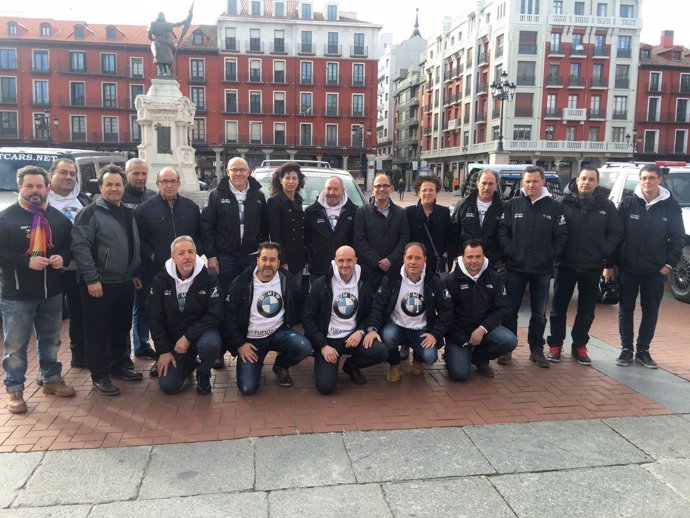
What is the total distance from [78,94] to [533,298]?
5558cm

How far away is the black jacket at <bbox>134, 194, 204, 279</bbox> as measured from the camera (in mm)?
5449

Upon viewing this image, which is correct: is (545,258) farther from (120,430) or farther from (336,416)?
(120,430)

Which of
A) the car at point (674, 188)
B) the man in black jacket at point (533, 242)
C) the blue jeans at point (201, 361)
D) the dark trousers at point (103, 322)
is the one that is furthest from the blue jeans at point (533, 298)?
the car at point (674, 188)

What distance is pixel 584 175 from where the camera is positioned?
18.5 feet

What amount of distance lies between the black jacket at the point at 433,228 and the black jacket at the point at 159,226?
234 cm

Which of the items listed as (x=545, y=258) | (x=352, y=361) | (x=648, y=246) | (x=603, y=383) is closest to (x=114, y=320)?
(x=352, y=361)

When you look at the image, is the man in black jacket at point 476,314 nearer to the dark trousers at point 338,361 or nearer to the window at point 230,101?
the dark trousers at point 338,361

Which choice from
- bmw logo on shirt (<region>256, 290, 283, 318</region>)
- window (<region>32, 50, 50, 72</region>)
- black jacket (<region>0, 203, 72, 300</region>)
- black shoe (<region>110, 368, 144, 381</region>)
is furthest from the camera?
window (<region>32, 50, 50, 72</region>)

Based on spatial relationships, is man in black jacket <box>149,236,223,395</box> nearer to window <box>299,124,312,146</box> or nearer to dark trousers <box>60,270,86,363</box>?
dark trousers <box>60,270,86,363</box>

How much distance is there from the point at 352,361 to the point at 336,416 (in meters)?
0.80

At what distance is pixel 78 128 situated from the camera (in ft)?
169

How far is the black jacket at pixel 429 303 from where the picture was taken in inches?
206

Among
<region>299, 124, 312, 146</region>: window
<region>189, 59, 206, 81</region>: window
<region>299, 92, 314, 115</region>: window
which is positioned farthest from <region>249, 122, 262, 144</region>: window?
<region>189, 59, 206, 81</region>: window

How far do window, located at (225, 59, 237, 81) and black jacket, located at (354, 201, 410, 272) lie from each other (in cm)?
5160
